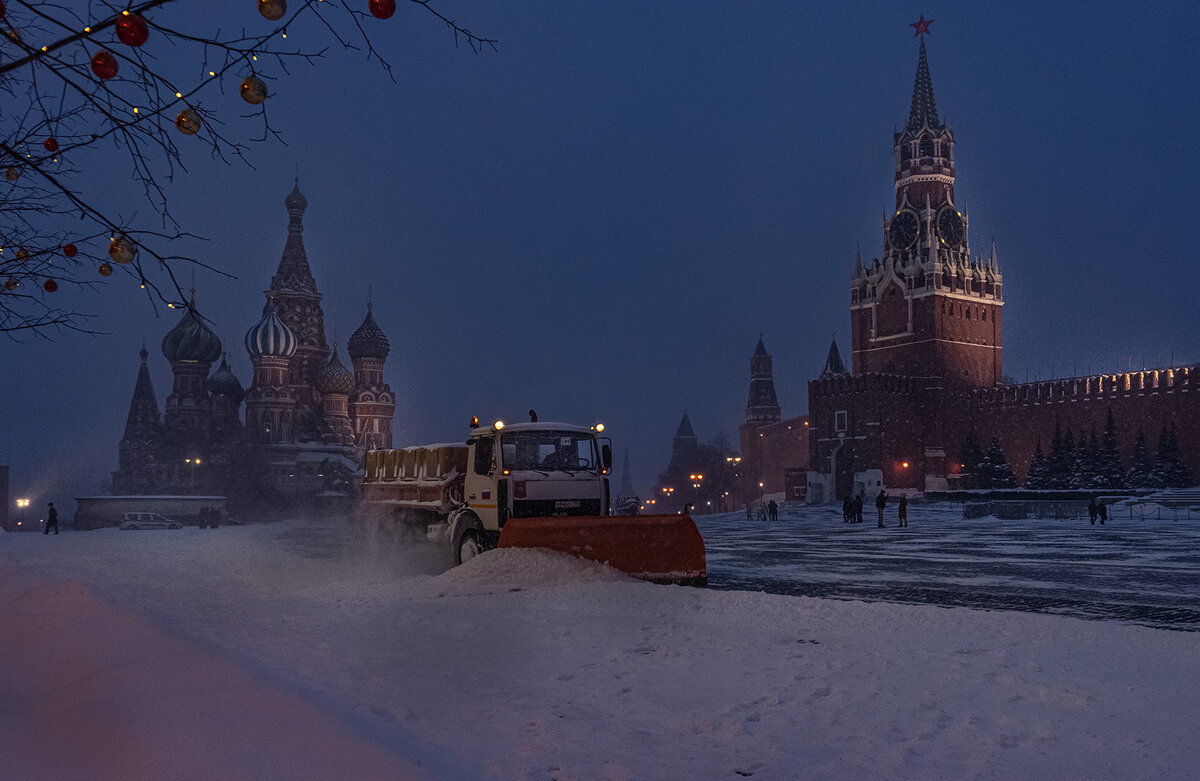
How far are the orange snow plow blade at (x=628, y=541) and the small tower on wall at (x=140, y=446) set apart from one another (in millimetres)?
73854

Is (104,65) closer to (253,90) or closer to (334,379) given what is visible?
(253,90)

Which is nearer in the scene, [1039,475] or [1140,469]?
[1140,469]

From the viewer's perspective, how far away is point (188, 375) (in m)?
78.2

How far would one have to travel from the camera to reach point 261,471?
223 feet

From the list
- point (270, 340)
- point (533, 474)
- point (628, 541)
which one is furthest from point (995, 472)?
point (628, 541)

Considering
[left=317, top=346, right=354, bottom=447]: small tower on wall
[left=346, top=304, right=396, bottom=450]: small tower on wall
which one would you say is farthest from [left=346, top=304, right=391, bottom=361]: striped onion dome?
[left=317, top=346, right=354, bottom=447]: small tower on wall

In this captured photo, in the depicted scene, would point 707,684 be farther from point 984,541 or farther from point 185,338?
point 185,338

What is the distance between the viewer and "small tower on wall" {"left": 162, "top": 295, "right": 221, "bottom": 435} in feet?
252

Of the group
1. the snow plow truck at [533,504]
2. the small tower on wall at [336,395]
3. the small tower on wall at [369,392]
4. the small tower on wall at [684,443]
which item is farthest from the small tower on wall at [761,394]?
the snow plow truck at [533,504]

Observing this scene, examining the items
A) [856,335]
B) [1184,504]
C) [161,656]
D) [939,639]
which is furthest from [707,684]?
[856,335]

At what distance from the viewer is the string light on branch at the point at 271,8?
11.6 ft

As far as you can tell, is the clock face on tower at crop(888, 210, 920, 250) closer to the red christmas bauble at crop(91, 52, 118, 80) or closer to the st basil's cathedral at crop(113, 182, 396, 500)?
the st basil's cathedral at crop(113, 182, 396, 500)

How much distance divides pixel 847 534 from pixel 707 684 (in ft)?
86.2

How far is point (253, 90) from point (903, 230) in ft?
297
